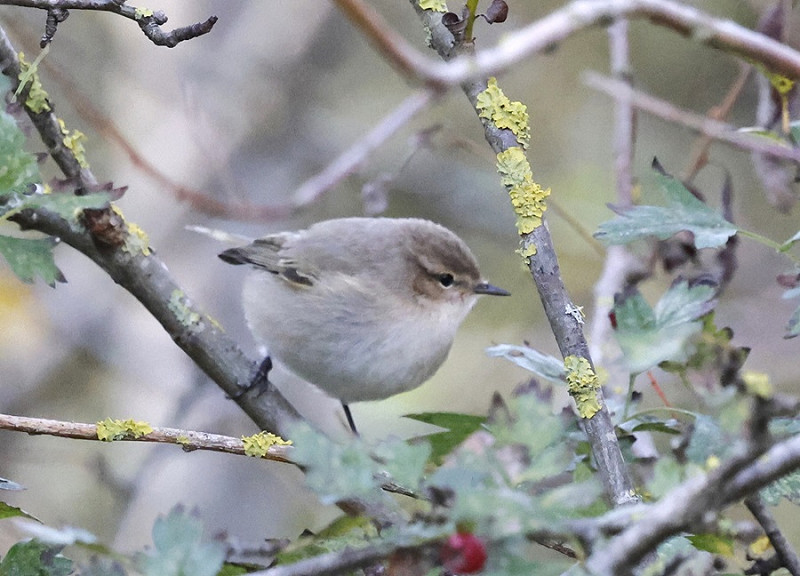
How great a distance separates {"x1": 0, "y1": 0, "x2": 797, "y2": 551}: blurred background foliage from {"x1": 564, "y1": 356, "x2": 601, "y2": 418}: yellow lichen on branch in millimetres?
2656

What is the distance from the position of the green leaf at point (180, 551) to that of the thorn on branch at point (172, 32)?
95 cm

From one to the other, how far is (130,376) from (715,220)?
13.6 ft

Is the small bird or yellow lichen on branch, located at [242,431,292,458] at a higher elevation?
the small bird

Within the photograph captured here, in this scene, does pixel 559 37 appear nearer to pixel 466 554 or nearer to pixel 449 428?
pixel 466 554

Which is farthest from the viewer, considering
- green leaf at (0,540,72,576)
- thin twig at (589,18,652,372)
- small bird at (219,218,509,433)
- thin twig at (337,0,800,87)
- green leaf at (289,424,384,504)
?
small bird at (219,218,509,433)

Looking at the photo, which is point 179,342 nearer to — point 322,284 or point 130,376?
point 322,284

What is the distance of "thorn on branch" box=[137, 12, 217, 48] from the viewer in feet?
5.07

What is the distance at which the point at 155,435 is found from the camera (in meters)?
1.37

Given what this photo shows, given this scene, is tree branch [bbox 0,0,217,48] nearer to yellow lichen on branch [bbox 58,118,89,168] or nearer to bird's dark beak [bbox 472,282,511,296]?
yellow lichen on branch [bbox 58,118,89,168]

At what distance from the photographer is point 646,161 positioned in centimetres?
557

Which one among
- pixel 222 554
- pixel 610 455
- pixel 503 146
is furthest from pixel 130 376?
pixel 222 554

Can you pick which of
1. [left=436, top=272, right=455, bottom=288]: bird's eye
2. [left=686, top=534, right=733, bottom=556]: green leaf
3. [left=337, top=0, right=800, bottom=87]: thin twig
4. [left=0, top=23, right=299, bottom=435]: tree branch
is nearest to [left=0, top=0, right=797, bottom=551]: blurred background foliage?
[left=436, top=272, right=455, bottom=288]: bird's eye

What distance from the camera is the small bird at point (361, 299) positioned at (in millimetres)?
3111

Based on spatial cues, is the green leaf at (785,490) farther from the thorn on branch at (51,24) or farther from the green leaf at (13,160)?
the thorn on branch at (51,24)
